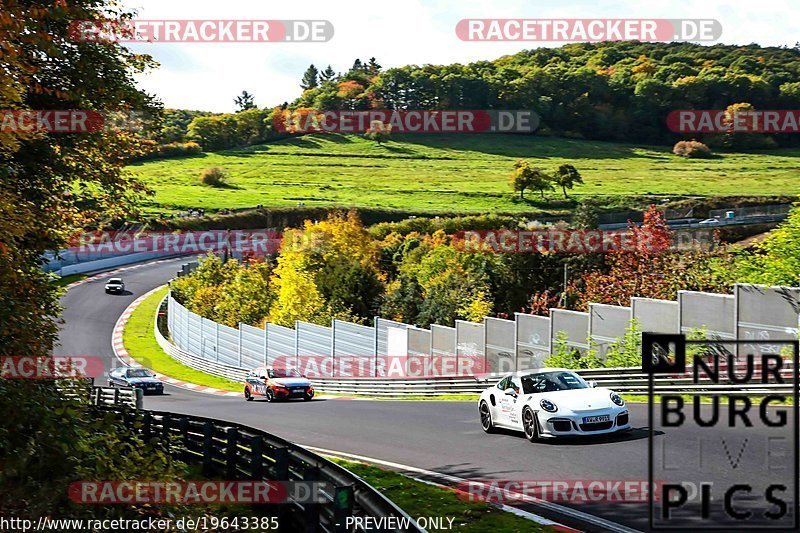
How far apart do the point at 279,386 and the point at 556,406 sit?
71.4ft

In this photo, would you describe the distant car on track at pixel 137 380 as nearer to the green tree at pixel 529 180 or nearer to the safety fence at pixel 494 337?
the safety fence at pixel 494 337

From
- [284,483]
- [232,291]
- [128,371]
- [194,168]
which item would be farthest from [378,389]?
[194,168]

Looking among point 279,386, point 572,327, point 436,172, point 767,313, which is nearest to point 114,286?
point 279,386

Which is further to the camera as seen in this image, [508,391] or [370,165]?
[370,165]

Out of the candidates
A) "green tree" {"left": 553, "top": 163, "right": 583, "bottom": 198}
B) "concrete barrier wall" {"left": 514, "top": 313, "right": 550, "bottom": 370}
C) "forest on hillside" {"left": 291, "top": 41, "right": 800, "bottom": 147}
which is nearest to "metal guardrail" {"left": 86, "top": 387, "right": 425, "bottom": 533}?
"concrete barrier wall" {"left": 514, "top": 313, "right": 550, "bottom": 370}

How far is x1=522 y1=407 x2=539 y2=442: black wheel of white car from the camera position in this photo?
1781 cm

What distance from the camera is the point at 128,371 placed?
153ft

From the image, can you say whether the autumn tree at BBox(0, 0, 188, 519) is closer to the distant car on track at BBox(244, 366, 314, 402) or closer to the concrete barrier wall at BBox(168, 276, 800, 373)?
the concrete barrier wall at BBox(168, 276, 800, 373)

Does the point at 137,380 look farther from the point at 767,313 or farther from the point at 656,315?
the point at 767,313

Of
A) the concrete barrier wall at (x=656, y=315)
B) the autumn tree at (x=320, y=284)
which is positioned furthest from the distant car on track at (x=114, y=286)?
the concrete barrier wall at (x=656, y=315)

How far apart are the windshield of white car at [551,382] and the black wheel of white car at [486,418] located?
1875 mm

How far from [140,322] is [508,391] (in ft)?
210

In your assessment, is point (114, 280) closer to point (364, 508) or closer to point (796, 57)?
point (364, 508)

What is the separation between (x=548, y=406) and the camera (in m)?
17.4
